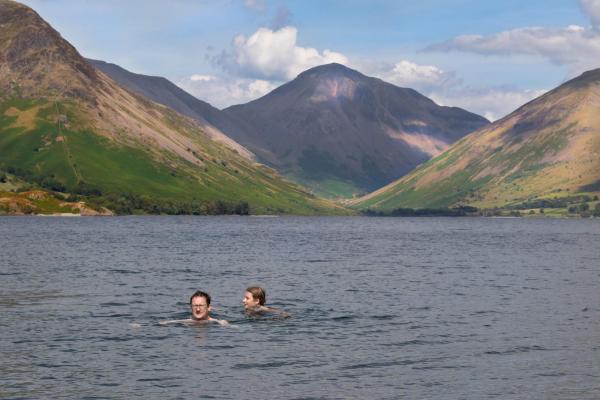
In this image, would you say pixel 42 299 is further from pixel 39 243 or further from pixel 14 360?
pixel 39 243

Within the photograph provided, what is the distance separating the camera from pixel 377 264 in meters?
118

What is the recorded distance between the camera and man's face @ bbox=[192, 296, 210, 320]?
4941cm

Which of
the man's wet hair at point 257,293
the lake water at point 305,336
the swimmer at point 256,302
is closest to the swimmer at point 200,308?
the lake water at point 305,336

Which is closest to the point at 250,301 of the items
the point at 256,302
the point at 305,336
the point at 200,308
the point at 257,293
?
the point at 256,302

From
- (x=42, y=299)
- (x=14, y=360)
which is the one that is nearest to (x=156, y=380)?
(x=14, y=360)

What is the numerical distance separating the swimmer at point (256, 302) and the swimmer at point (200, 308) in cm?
218

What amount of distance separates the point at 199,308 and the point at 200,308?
65 millimetres

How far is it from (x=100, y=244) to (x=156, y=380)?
128607 mm

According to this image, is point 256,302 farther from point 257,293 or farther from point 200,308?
point 200,308

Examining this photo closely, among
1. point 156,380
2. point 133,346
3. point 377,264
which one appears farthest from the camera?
point 377,264

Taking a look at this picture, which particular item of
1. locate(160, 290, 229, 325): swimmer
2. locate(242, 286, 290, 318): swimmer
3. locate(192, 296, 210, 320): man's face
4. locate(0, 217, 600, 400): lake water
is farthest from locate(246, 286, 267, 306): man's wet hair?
locate(192, 296, 210, 320): man's face

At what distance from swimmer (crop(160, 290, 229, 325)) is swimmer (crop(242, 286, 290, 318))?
218 cm

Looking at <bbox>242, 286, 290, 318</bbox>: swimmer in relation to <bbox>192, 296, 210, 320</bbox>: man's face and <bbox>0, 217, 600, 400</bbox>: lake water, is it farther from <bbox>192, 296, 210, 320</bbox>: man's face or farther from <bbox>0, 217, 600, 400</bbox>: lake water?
<bbox>192, 296, 210, 320</bbox>: man's face

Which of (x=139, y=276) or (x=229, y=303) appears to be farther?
(x=139, y=276)
